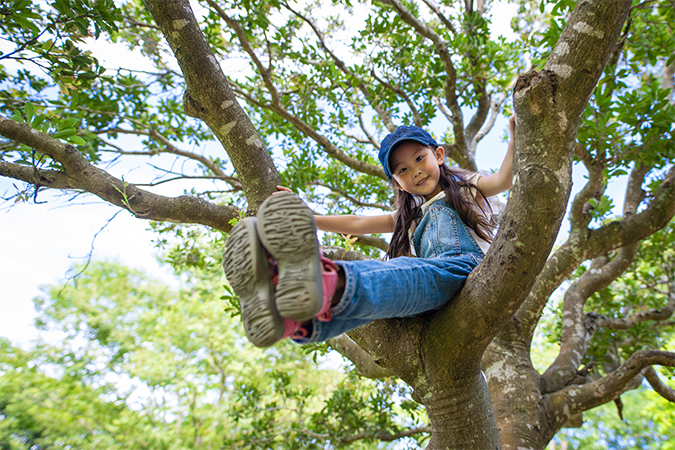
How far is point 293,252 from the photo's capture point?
105cm

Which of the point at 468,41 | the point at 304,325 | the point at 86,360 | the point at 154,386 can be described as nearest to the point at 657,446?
the point at 468,41

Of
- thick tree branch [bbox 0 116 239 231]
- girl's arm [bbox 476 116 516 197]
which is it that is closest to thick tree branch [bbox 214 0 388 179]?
thick tree branch [bbox 0 116 239 231]

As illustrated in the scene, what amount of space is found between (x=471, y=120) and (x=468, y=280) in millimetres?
3931

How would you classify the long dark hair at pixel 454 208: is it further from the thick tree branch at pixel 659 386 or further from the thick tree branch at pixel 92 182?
the thick tree branch at pixel 659 386

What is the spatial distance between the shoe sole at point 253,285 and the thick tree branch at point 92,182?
121cm

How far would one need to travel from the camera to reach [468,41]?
156 inches

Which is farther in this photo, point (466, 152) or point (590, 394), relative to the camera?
point (466, 152)

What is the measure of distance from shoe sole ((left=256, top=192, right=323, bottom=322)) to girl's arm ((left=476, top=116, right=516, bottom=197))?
1.01m

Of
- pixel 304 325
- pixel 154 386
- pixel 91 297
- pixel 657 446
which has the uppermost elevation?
pixel 91 297

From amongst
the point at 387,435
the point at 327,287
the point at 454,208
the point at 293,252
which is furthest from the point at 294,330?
the point at 387,435

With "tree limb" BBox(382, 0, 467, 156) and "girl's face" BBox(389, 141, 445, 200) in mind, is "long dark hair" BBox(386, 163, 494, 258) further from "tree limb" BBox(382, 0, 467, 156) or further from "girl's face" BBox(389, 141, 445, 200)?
"tree limb" BBox(382, 0, 467, 156)

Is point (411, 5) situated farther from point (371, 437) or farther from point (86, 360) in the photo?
point (86, 360)

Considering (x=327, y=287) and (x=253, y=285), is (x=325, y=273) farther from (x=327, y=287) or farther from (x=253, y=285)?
(x=253, y=285)

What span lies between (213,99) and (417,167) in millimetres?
1169
